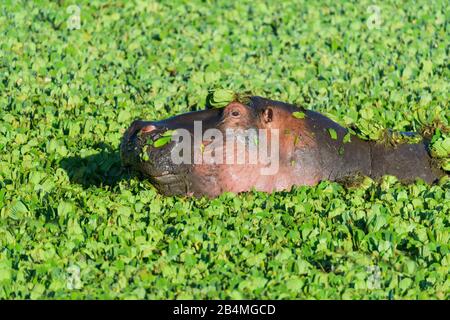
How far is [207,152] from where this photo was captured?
27.2ft

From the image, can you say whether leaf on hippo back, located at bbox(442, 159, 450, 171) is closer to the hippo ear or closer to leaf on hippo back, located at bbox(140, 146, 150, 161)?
the hippo ear

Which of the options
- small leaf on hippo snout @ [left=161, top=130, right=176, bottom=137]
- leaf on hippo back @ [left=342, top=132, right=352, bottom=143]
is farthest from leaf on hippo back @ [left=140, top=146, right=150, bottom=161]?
leaf on hippo back @ [left=342, top=132, right=352, bottom=143]

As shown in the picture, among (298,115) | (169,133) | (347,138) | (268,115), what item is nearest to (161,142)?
(169,133)

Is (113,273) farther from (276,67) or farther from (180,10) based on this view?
(180,10)

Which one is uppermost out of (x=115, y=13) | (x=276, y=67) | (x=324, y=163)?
(x=115, y=13)

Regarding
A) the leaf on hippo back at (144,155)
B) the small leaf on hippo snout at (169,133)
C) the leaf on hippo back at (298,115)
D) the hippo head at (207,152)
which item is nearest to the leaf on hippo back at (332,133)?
the leaf on hippo back at (298,115)

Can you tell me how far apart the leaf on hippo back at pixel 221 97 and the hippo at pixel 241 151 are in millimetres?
37

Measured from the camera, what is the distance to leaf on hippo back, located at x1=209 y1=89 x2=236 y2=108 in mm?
8437

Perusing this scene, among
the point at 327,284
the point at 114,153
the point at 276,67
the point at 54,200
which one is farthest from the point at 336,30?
the point at 327,284

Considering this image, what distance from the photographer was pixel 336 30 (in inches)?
512

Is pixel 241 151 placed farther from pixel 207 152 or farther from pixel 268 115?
pixel 268 115

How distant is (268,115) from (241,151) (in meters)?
0.35

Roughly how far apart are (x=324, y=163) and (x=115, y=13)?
5.23m
